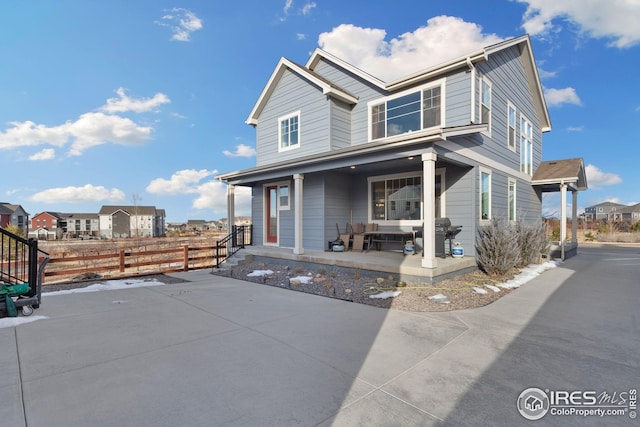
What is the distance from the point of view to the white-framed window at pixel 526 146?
11.7 m

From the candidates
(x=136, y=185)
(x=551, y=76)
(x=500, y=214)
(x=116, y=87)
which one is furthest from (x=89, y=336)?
(x=136, y=185)

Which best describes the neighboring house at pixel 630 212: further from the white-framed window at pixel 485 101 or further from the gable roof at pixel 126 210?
the gable roof at pixel 126 210

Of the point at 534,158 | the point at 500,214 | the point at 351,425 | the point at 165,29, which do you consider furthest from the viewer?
the point at 534,158

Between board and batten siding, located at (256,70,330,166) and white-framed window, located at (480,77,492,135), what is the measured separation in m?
4.68

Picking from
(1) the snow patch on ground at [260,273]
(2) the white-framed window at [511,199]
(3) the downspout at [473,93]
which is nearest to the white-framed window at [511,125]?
(2) the white-framed window at [511,199]

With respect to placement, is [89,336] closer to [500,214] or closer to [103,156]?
[500,214]

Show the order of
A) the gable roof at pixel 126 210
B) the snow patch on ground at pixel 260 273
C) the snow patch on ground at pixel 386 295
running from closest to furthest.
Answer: the snow patch on ground at pixel 386 295
the snow patch on ground at pixel 260 273
the gable roof at pixel 126 210

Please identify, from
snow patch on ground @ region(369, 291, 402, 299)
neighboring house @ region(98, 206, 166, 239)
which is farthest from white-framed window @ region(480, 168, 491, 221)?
neighboring house @ region(98, 206, 166, 239)

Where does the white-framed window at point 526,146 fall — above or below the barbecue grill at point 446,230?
above

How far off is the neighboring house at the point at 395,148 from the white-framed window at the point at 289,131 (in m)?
0.06

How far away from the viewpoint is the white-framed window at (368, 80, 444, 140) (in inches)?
344

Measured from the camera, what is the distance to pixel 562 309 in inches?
199

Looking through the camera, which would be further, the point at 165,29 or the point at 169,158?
the point at 169,158

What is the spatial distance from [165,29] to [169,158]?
11.8 m
